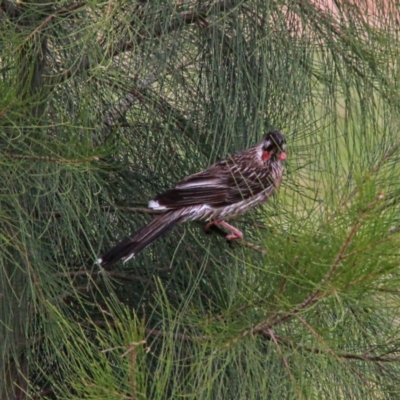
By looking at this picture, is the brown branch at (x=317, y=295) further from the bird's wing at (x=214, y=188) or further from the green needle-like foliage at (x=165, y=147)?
the bird's wing at (x=214, y=188)

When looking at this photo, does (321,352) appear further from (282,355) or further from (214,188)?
(214,188)

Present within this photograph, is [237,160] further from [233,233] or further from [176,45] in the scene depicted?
[176,45]

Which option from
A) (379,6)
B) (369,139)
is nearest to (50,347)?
(369,139)

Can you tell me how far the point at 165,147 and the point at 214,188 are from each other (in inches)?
8.7

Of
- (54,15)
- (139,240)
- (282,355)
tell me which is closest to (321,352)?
(282,355)

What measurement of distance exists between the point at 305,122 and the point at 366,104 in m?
0.13

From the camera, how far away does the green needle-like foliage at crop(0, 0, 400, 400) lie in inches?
73.4

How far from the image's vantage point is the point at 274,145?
2160 mm

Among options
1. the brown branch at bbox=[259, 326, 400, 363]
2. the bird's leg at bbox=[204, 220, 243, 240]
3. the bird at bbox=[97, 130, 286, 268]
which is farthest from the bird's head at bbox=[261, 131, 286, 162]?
the brown branch at bbox=[259, 326, 400, 363]

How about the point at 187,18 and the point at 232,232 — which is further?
the point at 232,232

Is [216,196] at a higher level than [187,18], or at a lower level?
lower

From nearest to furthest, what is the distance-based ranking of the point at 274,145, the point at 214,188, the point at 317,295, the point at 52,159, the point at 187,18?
1. the point at 317,295
2. the point at 52,159
3. the point at 187,18
4. the point at 274,145
5. the point at 214,188

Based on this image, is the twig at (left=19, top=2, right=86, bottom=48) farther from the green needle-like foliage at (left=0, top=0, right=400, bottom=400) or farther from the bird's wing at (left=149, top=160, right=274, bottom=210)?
the bird's wing at (left=149, top=160, right=274, bottom=210)

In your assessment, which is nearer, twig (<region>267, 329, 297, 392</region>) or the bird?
twig (<region>267, 329, 297, 392</region>)
